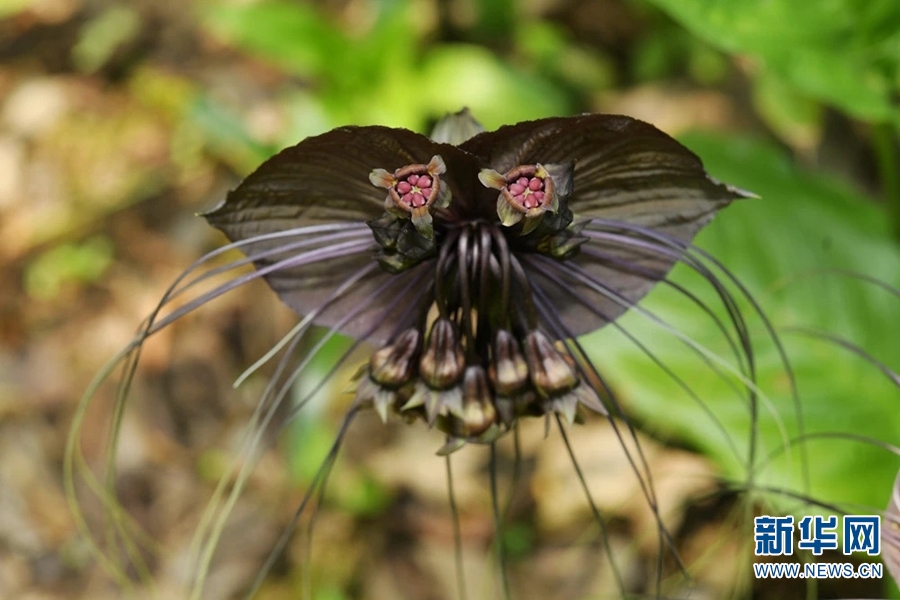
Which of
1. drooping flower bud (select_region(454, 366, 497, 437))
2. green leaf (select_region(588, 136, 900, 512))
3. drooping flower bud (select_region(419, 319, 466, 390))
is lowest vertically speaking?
drooping flower bud (select_region(454, 366, 497, 437))

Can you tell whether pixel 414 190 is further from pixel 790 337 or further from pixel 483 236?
pixel 790 337

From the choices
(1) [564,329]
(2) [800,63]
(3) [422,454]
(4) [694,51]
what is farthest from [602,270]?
(4) [694,51]

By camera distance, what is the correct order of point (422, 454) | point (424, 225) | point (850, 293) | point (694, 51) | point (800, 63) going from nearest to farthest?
point (424, 225) → point (800, 63) → point (850, 293) → point (422, 454) → point (694, 51)

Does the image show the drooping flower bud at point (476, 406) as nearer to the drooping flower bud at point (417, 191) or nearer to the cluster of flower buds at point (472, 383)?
the cluster of flower buds at point (472, 383)

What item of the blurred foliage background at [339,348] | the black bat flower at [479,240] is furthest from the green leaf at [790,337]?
the black bat flower at [479,240]

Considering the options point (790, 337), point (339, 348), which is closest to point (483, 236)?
point (790, 337)

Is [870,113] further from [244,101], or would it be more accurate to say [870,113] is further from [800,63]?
[244,101]

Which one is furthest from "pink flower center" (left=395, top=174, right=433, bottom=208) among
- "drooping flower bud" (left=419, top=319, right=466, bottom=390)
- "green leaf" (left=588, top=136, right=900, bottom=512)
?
"green leaf" (left=588, top=136, right=900, bottom=512)

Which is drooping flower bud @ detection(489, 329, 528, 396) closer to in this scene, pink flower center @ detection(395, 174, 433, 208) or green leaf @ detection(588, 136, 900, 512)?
pink flower center @ detection(395, 174, 433, 208)

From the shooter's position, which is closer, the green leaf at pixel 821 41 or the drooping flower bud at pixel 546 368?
the drooping flower bud at pixel 546 368
